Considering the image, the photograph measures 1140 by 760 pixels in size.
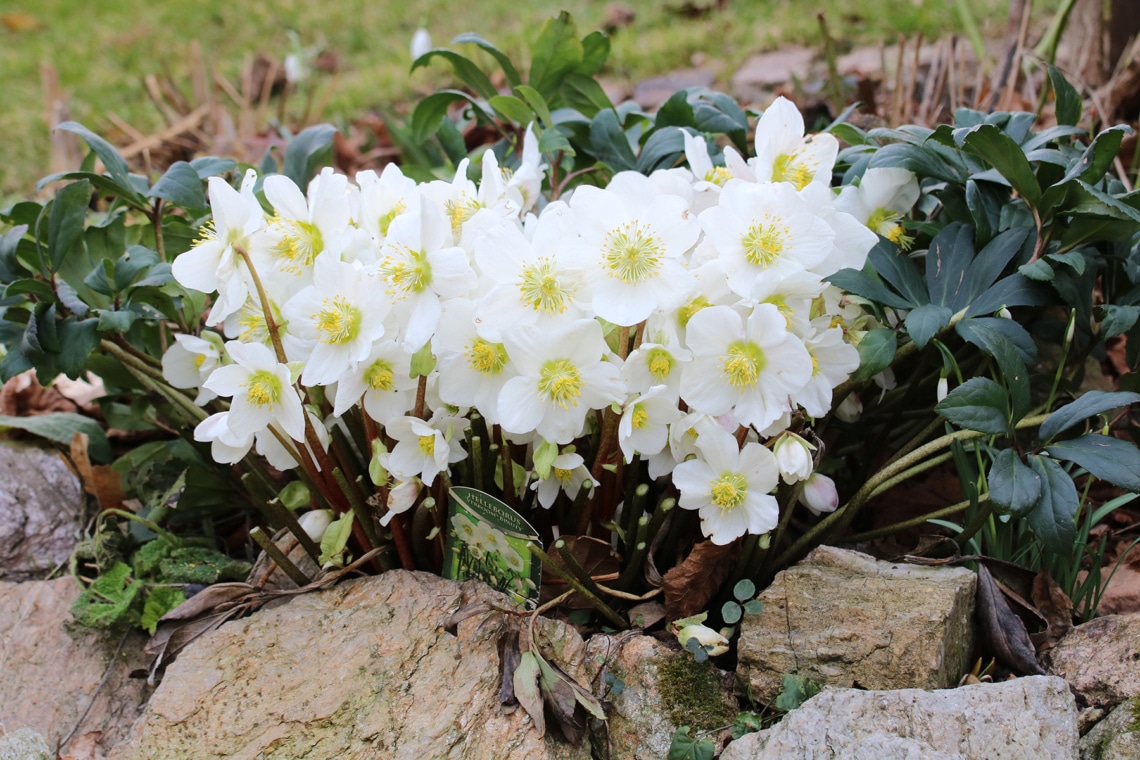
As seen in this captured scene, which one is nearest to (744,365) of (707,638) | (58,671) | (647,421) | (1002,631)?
(647,421)

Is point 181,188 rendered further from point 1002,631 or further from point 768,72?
point 768,72

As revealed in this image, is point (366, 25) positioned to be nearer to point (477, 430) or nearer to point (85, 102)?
point (85, 102)

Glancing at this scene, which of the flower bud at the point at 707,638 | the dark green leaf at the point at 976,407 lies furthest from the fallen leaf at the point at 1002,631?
the flower bud at the point at 707,638

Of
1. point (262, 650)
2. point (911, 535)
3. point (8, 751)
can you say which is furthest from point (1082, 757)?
point (8, 751)

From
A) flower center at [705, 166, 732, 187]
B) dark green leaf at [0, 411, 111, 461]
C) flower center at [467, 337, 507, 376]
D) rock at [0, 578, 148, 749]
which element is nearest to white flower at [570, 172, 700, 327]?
flower center at [467, 337, 507, 376]

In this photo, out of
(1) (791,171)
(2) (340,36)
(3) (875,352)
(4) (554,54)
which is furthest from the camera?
(2) (340,36)

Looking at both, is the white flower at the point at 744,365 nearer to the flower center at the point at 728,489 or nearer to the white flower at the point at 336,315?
the flower center at the point at 728,489

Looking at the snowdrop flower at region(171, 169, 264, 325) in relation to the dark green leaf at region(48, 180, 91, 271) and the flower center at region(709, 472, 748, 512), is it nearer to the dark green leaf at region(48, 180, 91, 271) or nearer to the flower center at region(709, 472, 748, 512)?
the dark green leaf at region(48, 180, 91, 271)
